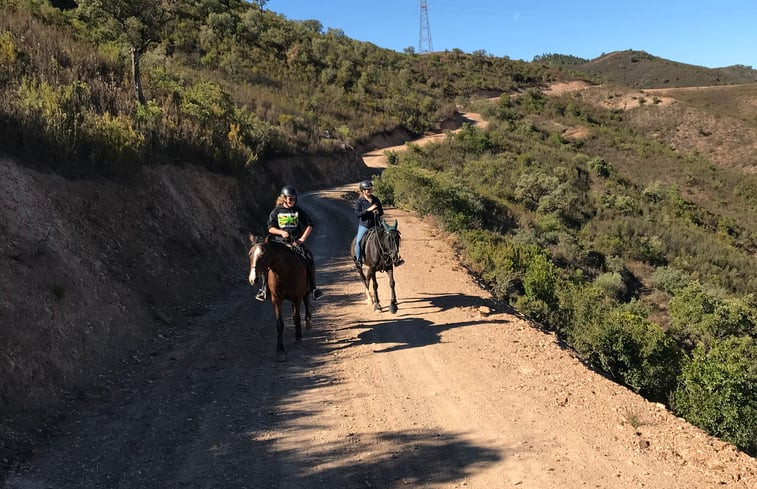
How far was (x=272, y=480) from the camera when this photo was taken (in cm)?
483

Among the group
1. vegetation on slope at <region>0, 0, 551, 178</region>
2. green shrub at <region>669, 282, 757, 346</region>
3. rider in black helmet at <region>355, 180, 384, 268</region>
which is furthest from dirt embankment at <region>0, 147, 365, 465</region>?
green shrub at <region>669, 282, 757, 346</region>

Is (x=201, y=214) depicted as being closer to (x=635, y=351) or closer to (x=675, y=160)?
(x=635, y=351)

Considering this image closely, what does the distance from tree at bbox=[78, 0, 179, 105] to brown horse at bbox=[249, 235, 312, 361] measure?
10857 mm

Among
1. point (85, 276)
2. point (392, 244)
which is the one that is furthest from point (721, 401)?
point (85, 276)

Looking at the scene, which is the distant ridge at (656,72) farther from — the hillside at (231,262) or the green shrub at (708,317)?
the green shrub at (708,317)

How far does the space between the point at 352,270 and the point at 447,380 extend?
7.52 m

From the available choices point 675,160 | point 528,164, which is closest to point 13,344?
point 528,164

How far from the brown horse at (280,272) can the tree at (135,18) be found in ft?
35.6

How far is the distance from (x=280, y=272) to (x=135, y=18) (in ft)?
40.7

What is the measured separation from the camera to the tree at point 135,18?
14820mm

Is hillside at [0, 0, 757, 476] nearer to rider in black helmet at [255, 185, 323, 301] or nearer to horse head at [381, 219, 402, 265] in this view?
horse head at [381, 219, 402, 265]

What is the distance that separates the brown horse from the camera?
701 centimetres

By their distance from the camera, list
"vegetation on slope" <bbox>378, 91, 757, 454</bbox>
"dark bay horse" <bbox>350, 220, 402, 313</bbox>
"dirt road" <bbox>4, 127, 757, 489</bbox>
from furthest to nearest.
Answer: "dark bay horse" <bbox>350, 220, 402, 313</bbox> → "vegetation on slope" <bbox>378, 91, 757, 454</bbox> → "dirt road" <bbox>4, 127, 757, 489</bbox>

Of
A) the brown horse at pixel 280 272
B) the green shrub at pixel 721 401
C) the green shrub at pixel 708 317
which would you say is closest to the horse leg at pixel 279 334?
the brown horse at pixel 280 272
